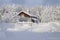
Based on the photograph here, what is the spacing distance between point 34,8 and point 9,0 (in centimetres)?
31

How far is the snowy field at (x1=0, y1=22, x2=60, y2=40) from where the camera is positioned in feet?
5.03

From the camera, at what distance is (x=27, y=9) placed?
157 centimetres

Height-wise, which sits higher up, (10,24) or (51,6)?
(51,6)

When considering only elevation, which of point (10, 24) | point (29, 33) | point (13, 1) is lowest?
point (29, 33)

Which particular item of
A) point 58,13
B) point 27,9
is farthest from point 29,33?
point 58,13

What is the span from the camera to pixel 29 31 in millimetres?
1540

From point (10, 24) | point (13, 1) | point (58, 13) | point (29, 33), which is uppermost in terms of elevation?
point (13, 1)

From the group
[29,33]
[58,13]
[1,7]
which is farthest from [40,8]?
[1,7]

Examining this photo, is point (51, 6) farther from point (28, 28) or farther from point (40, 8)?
point (28, 28)

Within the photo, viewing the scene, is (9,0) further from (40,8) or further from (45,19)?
(45,19)

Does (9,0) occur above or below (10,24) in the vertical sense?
above

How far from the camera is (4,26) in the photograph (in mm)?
1553

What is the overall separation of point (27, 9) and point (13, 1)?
19 cm

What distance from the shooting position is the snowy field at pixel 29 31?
1.53m
